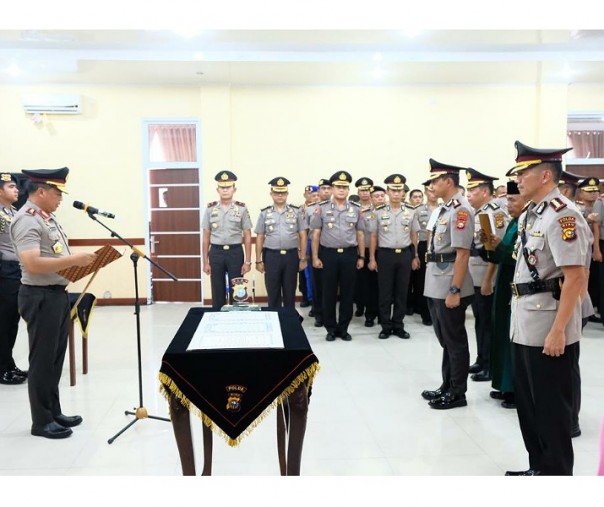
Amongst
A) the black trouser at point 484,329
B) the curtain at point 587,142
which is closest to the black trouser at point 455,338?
the black trouser at point 484,329

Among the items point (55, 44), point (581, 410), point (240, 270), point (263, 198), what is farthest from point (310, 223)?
point (55, 44)

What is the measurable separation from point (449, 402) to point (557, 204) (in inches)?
69.6

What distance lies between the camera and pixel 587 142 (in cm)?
802

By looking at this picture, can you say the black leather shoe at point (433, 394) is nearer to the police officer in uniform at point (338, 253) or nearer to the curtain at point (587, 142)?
the police officer in uniform at point (338, 253)

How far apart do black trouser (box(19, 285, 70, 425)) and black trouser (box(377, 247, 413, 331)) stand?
335 cm

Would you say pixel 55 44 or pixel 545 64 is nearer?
pixel 55 44

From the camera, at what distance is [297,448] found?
209 centimetres

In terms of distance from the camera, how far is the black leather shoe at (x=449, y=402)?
3.53m

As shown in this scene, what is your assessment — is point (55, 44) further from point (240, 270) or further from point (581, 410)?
point (581, 410)

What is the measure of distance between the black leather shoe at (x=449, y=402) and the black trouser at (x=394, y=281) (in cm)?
198

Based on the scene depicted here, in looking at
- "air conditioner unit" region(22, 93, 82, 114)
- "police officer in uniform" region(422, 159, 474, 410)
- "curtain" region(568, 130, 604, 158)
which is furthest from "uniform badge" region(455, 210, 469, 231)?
"air conditioner unit" region(22, 93, 82, 114)

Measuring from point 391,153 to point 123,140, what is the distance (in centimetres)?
385

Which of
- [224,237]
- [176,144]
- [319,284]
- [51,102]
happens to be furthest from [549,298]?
[51,102]

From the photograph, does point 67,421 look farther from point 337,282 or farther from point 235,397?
point 337,282
